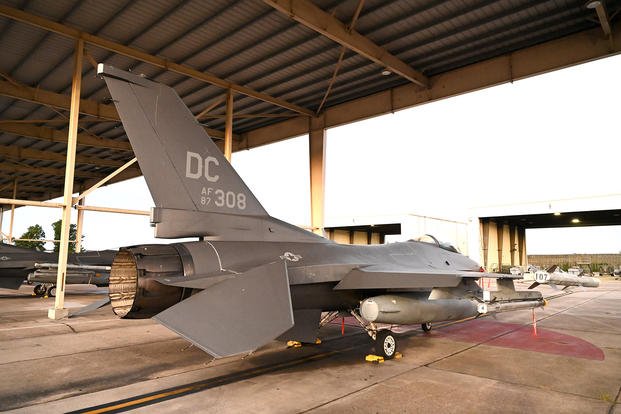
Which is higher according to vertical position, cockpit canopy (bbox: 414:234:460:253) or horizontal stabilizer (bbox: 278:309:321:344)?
cockpit canopy (bbox: 414:234:460:253)

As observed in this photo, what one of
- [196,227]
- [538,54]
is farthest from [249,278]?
[538,54]

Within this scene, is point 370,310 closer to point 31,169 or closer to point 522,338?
point 522,338

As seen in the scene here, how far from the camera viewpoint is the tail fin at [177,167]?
5.46 m

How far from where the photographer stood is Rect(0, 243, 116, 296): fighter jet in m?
15.9

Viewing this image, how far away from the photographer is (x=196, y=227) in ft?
19.1

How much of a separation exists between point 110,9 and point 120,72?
7925mm

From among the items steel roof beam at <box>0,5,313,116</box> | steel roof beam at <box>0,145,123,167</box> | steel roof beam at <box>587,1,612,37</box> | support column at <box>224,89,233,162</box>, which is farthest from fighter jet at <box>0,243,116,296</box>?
steel roof beam at <box>587,1,612,37</box>

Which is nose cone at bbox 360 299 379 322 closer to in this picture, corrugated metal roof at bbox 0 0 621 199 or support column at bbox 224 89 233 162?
corrugated metal roof at bbox 0 0 621 199

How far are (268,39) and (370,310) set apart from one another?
400 inches

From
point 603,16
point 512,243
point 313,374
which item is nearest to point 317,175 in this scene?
point 603,16

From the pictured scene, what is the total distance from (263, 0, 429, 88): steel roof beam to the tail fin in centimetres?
620

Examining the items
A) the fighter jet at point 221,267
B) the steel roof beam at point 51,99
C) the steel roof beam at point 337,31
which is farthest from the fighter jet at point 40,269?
the fighter jet at point 221,267

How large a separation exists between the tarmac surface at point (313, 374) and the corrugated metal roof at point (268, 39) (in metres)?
5.98

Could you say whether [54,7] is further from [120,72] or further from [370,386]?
[370,386]
